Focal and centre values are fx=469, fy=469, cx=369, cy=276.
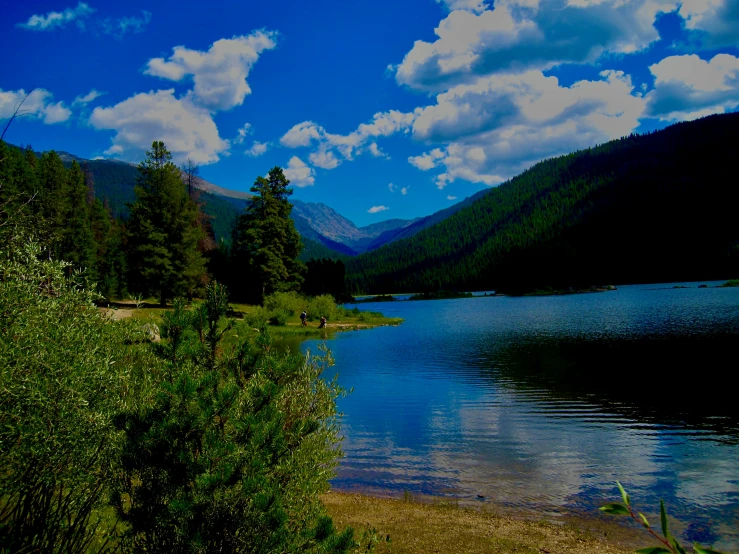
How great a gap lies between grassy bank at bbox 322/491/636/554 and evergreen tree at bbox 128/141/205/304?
150 ft

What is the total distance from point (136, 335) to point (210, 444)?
5.18 m

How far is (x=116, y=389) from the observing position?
6.98m

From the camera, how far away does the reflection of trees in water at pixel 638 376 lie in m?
20.7

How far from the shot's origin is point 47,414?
5965mm

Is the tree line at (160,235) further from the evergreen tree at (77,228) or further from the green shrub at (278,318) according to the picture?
the green shrub at (278,318)

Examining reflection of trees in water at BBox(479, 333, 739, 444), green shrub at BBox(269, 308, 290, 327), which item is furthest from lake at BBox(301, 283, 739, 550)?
green shrub at BBox(269, 308, 290, 327)

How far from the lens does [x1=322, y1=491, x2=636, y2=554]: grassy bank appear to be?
33.2 feet

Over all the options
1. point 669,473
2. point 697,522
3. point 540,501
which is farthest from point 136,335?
point 669,473

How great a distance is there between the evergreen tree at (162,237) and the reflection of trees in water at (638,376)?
3472 centimetres

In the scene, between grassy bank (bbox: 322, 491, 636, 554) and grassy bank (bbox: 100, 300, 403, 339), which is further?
grassy bank (bbox: 100, 300, 403, 339)

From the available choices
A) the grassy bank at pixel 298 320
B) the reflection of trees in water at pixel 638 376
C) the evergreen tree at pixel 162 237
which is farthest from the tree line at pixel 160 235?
the reflection of trees in water at pixel 638 376

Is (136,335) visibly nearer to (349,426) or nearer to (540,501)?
(540,501)

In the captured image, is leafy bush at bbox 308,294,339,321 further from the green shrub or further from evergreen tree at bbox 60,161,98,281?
evergreen tree at bbox 60,161,98,281

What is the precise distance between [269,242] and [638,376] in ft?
159
